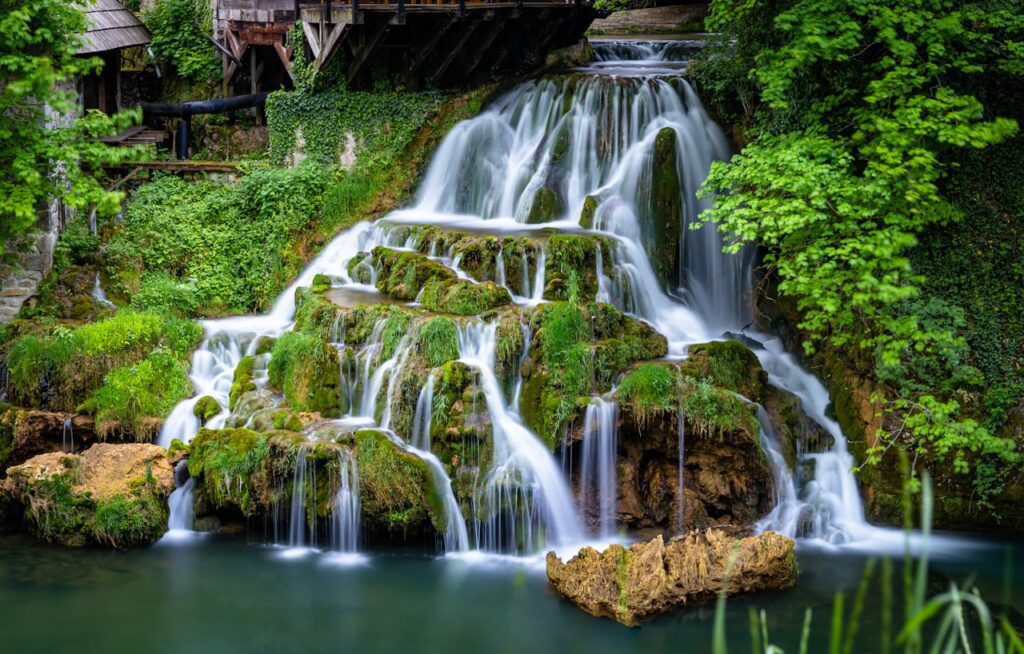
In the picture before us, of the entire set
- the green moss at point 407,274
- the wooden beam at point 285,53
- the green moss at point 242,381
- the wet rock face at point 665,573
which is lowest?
the wet rock face at point 665,573

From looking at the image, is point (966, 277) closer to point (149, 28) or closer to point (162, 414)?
point (162, 414)

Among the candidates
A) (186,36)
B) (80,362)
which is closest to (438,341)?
(80,362)

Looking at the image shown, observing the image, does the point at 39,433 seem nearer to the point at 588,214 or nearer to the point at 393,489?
the point at 393,489

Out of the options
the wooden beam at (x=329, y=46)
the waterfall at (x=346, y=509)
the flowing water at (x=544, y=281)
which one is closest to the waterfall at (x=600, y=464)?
the flowing water at (x=544, y=281)

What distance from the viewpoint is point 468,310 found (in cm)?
1102

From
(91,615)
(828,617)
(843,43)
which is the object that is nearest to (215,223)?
(91,615)

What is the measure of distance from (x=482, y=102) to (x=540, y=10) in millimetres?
1822

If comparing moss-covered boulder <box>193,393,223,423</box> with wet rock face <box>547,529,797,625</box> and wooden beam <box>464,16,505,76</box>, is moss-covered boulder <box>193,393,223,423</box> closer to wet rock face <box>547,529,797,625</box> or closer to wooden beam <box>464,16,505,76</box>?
wet rock face <box>547,529,797,625</box>

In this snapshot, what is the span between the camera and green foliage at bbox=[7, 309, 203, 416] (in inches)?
437

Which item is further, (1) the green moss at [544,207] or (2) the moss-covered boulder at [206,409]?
(1) the green moss at [544,207]

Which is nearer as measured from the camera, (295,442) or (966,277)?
(295,442)

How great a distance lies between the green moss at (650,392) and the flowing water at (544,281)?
275 mm

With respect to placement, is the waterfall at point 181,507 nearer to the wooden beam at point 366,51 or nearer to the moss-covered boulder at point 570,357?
the moss-covered boulder at point 570,357

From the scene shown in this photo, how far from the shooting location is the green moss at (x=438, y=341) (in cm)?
1026
